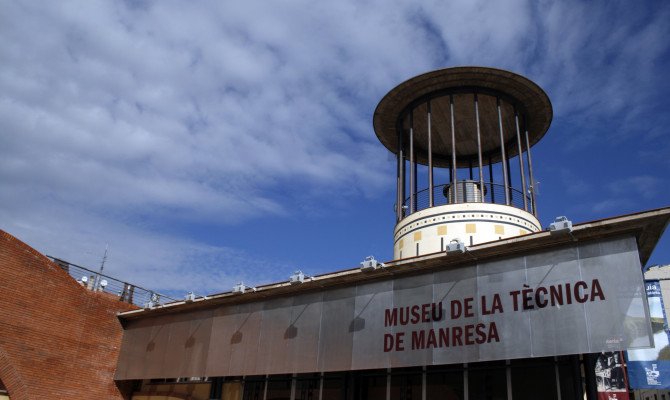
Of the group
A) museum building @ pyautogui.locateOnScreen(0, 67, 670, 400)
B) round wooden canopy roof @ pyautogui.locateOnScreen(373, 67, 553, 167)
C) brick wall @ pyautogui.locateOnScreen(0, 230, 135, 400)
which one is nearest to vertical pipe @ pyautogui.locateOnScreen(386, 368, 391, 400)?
museum building @ pyautogui.locateOnScreen(0, 67, 670, 400)

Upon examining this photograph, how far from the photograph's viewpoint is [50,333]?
86.5 feet

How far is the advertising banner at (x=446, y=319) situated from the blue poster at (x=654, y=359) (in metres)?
12.6

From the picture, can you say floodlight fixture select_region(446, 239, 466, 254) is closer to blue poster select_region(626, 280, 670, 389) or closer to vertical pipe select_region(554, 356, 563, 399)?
vertical pipe select_region(554, 356, 563, 399)

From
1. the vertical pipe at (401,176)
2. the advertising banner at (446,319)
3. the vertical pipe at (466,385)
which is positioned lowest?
the vertical pipe at (466,385)

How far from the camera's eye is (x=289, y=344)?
70.8ft

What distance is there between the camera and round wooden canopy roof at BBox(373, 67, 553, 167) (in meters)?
25.2

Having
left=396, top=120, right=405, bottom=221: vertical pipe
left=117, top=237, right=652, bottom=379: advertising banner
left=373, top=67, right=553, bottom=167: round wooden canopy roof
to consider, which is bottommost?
left=117, top=237, right=652, bottom=379: advertising banner

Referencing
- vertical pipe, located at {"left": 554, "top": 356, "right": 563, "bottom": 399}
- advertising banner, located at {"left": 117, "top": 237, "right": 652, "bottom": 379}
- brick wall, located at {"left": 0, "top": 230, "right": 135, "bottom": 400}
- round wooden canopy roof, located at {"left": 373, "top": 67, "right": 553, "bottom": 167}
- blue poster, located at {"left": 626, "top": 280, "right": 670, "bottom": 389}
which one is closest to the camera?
advertising banner, located at {"left": 117, "top": 237, "right": 652, "bottom": 379}

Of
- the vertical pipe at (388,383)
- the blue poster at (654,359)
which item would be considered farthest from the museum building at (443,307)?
the blue poster at (654,359)

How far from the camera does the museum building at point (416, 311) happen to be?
609 inches

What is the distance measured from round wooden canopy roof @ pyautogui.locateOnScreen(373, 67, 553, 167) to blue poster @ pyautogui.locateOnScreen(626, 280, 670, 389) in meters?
9.45

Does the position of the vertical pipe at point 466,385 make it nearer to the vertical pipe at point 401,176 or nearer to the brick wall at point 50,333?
the vertical pipe at point 401,176

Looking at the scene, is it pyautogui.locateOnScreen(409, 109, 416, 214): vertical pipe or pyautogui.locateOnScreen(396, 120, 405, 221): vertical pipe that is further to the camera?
pyautogui.locateOnScreen(396, 120, 405, 221): vertical pipe

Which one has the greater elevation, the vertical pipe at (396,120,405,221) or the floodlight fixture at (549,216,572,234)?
the vertical pipe at (396,120,405,221)
